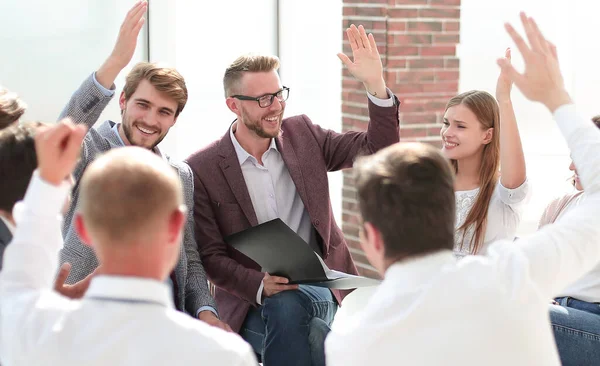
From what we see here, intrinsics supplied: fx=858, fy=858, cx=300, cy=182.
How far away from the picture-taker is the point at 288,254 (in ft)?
9.27

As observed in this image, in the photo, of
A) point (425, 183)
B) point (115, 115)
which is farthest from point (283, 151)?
point (115, 115)

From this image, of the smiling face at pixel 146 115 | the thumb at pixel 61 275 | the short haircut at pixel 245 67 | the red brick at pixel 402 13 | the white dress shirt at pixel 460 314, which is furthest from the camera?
the red brick at pixel 402 13

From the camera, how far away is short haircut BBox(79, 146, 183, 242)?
1380mm

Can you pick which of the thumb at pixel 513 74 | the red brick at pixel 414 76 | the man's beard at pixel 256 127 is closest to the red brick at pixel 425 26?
the red brick at pixel 414 76

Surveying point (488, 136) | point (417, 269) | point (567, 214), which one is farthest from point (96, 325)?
point (488, 136)

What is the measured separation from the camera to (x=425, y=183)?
1.61 meters

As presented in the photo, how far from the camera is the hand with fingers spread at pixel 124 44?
2.73 meters

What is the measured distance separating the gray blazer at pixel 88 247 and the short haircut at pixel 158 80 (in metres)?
0.17

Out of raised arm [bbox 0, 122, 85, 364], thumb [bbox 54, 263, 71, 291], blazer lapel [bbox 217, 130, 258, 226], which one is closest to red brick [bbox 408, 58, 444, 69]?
blazer lapel [bbox 217, 130, 258, 226]

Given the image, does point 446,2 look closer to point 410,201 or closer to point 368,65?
point 368,65

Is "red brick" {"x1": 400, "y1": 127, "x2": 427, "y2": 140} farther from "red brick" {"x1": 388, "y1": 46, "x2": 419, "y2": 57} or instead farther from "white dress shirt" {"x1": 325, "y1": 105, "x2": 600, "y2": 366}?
"white dress shirt" {"x1": 325, "y1": 105, "x2": 600, "y2": 366}

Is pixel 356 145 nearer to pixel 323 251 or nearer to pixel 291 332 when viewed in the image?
pixel 323 251

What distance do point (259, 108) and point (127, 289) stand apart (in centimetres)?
197

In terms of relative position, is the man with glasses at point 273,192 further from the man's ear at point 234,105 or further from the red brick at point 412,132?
the red brick at point 412,132
